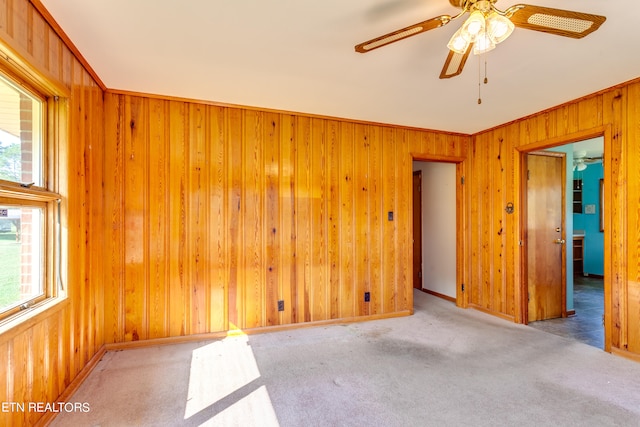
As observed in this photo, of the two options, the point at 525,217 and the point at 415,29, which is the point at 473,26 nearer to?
the point at 415,29

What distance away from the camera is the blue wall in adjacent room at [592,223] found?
19.9ft

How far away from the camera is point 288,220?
3328 mm

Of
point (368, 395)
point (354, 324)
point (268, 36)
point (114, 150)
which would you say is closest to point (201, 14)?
point (268, 36)

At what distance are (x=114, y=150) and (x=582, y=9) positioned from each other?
364 centimetres

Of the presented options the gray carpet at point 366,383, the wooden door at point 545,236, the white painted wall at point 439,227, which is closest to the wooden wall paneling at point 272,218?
the gray carpet at point 366,383

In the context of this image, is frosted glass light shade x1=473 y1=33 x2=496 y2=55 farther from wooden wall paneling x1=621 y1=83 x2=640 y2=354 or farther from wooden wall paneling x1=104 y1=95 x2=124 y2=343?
wooden wall paneling x1=104 y1=95 x2=124 y2=343

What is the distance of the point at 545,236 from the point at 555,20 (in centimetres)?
312

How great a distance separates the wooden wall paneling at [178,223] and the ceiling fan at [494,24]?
217 centimetres

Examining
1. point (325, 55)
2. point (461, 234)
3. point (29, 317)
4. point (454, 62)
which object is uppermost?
point (325, 55)

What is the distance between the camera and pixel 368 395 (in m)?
2.07

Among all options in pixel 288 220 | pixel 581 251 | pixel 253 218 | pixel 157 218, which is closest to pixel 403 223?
pixel 288 220

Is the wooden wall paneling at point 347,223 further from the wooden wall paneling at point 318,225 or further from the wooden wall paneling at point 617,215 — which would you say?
the wooden wall paneling at point 617,215

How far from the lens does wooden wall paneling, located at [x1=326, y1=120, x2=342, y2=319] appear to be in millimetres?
3494

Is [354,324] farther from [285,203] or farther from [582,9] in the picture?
[582,9]
